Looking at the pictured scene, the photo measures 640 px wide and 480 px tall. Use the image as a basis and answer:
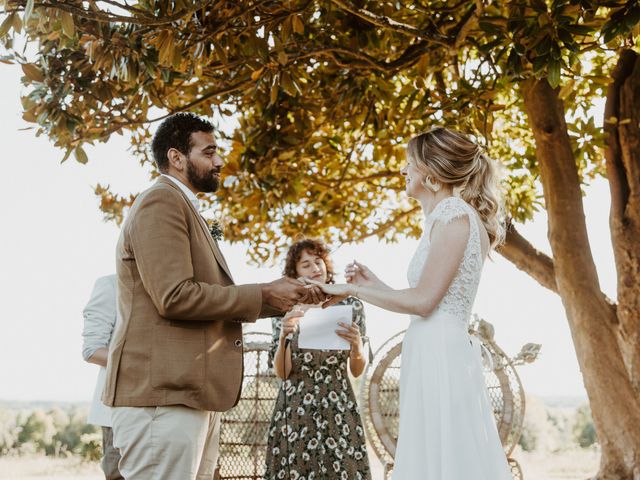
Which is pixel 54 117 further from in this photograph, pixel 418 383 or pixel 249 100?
pixel 418 383

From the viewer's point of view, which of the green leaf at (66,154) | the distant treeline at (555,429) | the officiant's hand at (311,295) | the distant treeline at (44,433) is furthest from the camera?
the distant treeline at (555,429)

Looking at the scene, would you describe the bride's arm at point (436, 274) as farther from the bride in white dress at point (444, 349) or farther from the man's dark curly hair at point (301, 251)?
the man's dark curly hair at point (301, 251)

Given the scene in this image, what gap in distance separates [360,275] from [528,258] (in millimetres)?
3603

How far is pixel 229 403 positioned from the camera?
256cm

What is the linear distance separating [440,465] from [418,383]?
30 centimetres

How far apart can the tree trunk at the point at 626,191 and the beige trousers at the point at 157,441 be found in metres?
3.83

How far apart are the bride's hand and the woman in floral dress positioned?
1.11m

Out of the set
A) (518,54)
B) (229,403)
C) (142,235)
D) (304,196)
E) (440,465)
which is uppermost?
(304,196)

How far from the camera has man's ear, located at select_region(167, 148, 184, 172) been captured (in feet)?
9.38

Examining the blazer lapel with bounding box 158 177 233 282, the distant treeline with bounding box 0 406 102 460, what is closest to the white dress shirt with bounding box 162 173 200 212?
the blazer lapel with bounding box 158 177 233 282

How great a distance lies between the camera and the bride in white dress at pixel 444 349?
2.54 metres

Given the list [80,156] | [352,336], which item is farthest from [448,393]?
[80,156]

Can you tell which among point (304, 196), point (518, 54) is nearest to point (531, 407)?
point (304, 196)

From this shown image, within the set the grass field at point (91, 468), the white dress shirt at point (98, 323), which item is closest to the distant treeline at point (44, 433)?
the grass field at point (91, 468)
